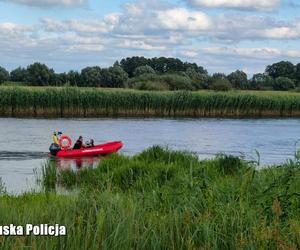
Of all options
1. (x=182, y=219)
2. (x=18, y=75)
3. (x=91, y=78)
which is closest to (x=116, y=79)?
(x=91, y=78)

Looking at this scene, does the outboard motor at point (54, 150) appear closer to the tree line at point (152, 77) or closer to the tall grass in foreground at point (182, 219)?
the tall grass in foreground at point (182, 219)

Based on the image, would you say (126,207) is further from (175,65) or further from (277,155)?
(175,65)

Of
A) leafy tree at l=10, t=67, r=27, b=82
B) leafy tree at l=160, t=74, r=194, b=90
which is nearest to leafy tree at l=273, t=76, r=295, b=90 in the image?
leafy tree at l=160, t=74, r=194, b=90

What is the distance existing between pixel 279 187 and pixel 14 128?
3126 cm

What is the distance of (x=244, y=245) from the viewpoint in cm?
577

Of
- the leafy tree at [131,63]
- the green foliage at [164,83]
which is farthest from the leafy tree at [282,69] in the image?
the green foliage at [164,83]

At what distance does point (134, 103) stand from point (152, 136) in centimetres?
1515

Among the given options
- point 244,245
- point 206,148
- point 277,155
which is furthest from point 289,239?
point 206,148

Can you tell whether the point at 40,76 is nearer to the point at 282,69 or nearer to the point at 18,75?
the point at 18,75

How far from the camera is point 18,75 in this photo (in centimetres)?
8338

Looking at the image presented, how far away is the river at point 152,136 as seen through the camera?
25072mm

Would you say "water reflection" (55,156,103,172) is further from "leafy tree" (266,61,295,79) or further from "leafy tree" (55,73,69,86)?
"leafy tree" (266,61,295,79)

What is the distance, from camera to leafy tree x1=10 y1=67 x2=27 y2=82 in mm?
81438

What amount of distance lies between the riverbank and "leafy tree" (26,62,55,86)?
27.6 meters
